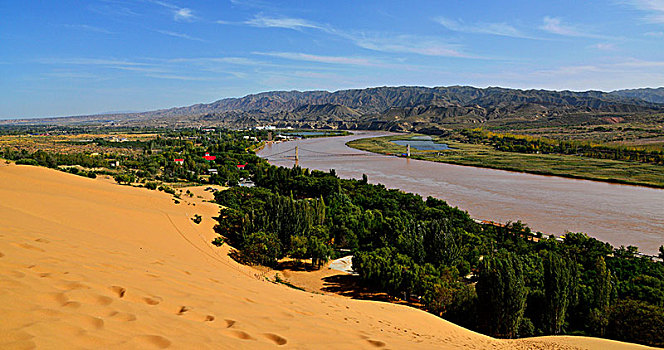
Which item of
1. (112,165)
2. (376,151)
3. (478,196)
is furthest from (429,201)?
(376,151)

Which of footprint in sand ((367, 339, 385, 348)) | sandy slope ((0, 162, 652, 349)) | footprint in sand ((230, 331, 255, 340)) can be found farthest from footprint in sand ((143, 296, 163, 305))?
footprint in sand ((367, 339, 385, 348))

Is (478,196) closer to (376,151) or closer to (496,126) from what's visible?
(376,151)

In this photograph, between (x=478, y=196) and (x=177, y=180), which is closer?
(x=478, y=196)

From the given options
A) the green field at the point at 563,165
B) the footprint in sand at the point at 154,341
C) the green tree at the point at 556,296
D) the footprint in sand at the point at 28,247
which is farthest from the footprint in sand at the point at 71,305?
→ the green field at the point at 563,165

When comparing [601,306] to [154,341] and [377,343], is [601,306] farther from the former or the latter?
[154,341]

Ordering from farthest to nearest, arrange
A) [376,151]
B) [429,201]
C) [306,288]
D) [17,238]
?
[376,151] → [429,201] → [306,288] → [17,238]

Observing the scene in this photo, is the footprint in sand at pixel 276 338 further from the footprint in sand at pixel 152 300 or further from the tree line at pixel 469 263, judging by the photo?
the tree line at pixel 469 263

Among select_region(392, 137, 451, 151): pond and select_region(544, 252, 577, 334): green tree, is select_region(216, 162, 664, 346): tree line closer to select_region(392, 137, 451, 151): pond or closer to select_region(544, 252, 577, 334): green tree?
select_region(544, 252, 577, 334): green tree

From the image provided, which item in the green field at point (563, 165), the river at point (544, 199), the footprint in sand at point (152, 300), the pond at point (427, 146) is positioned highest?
the pond at point (427, 146)
